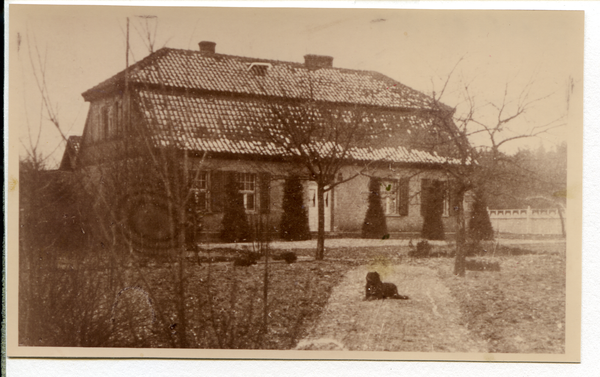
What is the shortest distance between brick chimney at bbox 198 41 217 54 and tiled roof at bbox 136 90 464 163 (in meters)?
0.39

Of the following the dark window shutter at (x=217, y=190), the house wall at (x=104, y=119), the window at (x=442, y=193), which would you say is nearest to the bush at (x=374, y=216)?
the window at (x=442, y=193)

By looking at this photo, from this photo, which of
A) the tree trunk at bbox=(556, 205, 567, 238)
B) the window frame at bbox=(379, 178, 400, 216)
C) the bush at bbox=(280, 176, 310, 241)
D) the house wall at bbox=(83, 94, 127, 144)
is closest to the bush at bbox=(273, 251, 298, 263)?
the bush at bbox=(280, 176, 310, 241)

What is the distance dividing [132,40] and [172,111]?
0.66 meters

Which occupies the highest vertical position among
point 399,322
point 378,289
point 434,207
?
point 434,207

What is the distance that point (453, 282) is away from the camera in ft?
13.4

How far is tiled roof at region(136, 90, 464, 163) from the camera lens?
4047 mm

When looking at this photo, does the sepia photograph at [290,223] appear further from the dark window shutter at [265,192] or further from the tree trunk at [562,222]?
the dark window shutter at [265,192]

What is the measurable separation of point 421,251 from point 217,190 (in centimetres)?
180

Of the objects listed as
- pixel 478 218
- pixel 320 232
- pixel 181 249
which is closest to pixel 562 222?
pixel 478 218

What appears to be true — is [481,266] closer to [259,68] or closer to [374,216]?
[374,216]

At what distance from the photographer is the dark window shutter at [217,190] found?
159 inches

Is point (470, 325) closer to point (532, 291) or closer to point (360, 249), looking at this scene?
point (532, 291)

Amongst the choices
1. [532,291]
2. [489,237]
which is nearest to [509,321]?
[532,291]

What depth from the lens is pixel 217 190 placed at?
4.11 meters
